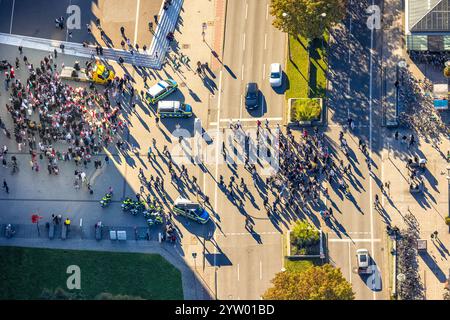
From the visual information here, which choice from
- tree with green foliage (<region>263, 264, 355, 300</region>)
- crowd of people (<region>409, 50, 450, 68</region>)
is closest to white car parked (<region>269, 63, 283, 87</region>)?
crowd of people (<region>409, 50, 450, 68</region>)

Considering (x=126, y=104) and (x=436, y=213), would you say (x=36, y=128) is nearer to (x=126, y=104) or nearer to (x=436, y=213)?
(x=126, y=104)

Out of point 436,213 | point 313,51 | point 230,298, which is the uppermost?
point 313,51

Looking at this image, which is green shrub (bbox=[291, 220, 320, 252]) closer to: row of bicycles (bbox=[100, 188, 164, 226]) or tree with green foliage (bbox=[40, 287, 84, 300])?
row of bicycles (bbox=[100, 188, 164, 226])

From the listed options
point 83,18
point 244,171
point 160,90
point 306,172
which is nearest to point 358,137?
point 306,172

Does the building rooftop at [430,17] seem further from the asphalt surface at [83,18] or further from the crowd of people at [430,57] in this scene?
the asphalt surface at [83,18]

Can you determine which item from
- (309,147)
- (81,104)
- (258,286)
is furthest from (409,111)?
(81,104)

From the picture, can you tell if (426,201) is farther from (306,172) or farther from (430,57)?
(430,57)

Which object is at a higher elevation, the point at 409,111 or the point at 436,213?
Answer: the point at 409,111

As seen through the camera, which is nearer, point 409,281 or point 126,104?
point 409,281
